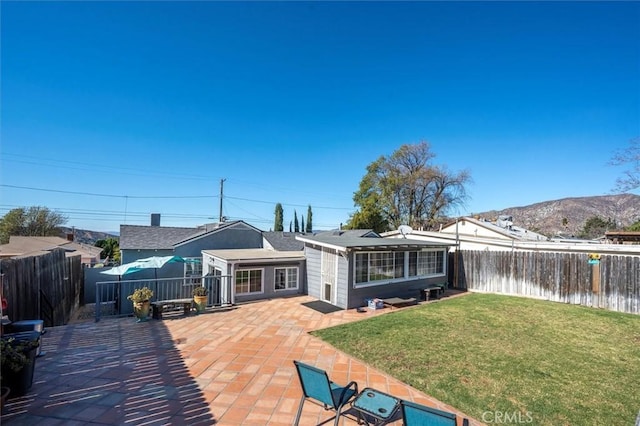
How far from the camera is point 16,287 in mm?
6582

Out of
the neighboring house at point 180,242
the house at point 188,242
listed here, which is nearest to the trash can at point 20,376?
the house at point 188,242

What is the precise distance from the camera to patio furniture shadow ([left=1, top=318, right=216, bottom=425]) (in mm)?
3818

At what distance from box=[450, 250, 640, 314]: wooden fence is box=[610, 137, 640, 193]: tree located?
4447mm

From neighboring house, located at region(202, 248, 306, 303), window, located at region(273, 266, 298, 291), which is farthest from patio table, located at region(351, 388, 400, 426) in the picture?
window, located at region(273, 266, 298, 291)

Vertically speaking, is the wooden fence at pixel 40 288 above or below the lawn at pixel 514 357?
above

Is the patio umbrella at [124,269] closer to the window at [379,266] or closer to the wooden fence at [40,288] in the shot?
the wooden fence at [40,288]

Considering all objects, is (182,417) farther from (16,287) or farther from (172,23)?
(172,23)

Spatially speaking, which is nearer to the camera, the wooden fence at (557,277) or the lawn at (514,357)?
the lawn at (514,357)

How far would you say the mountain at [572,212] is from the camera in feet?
199

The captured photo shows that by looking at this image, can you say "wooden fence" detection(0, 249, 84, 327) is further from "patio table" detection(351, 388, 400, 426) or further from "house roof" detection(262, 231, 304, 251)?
"house roof" detection(262, 231, 304, 251)

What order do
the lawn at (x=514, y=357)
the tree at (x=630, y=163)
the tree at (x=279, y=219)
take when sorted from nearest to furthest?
the lawn at (x=514, y=357), the tree at (x=630, y=163), the tree at (x=279, y=219)

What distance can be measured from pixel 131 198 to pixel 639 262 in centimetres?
4127

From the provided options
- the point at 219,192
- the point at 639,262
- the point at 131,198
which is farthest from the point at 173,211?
the point at 639,262

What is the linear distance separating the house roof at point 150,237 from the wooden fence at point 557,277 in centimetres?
1643
